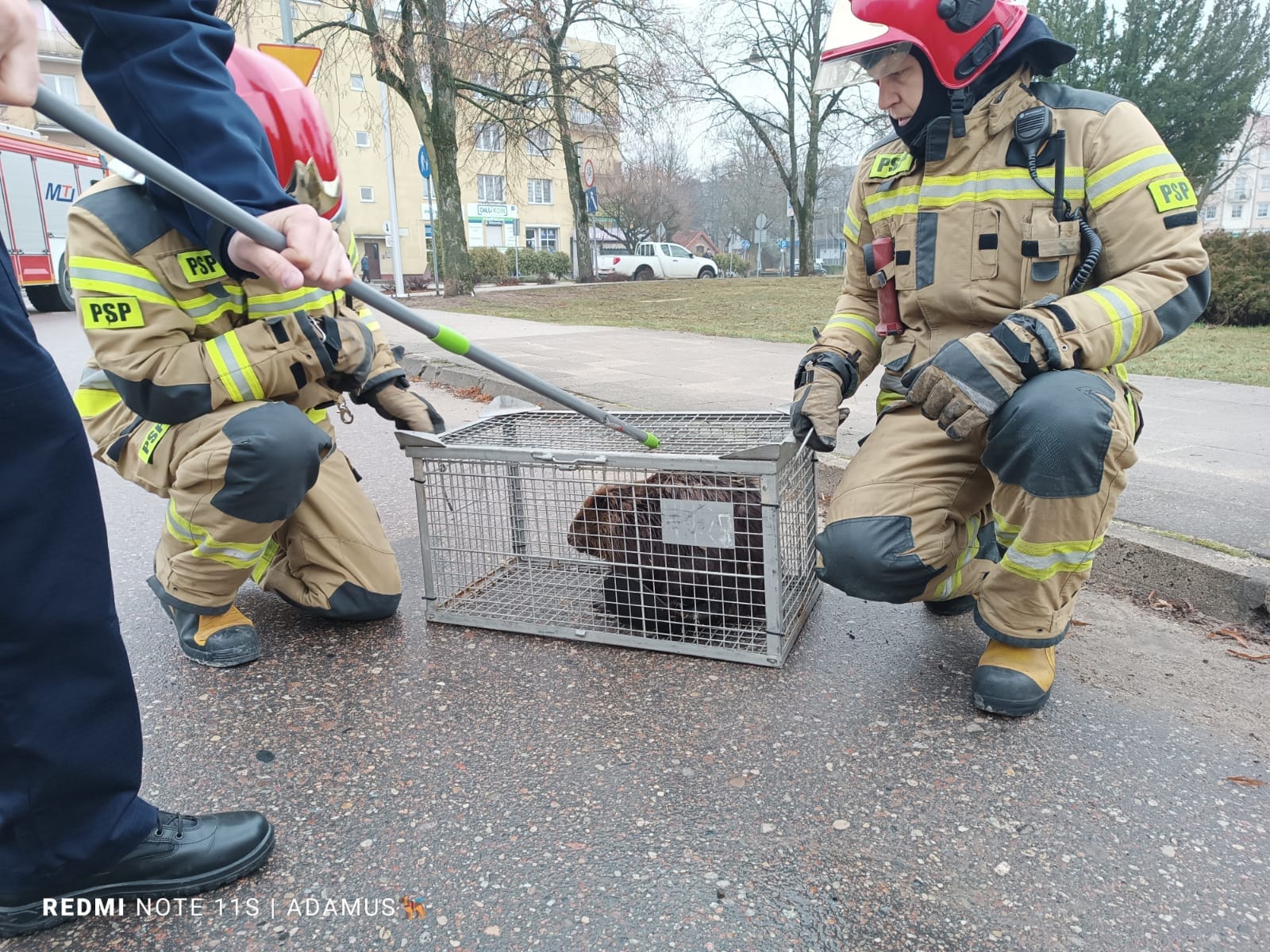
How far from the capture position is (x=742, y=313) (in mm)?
14133

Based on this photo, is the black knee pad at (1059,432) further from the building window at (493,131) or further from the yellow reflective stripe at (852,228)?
the building window at (493,131)

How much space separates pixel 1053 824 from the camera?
1758 mm

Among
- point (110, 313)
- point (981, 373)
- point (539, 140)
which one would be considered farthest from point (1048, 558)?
point (539, 140)

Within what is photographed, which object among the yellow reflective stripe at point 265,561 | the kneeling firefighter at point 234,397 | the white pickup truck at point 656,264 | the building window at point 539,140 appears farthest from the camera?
the white pickup truck at point 656,264

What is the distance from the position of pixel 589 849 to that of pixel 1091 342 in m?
1.61

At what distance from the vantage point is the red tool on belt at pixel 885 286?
2539 mm

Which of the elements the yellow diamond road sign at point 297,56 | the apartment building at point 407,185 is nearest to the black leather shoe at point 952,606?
the yellow diamond road sign at point 297,56

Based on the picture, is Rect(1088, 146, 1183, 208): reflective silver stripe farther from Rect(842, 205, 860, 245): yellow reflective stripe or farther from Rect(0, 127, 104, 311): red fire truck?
Rect(0, 127, 104, 311): red fire truck

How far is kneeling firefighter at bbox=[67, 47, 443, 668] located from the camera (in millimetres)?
2350

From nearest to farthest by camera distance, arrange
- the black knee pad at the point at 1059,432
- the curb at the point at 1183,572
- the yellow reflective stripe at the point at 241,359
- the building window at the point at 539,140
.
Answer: the black knee pad at the point at 1059,432
the yellow reflective stripe at the point at 241,359
the curb at the point at 1183,572
the building window at the point at 539,140

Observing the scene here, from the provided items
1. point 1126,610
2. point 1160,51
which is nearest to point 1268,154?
point 1160,51

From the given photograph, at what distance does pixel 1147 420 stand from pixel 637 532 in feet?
13.8

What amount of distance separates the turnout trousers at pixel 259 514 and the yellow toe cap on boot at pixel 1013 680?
1.79 metres

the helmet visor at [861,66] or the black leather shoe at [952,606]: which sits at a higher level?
the helmet visor at [861,66]
